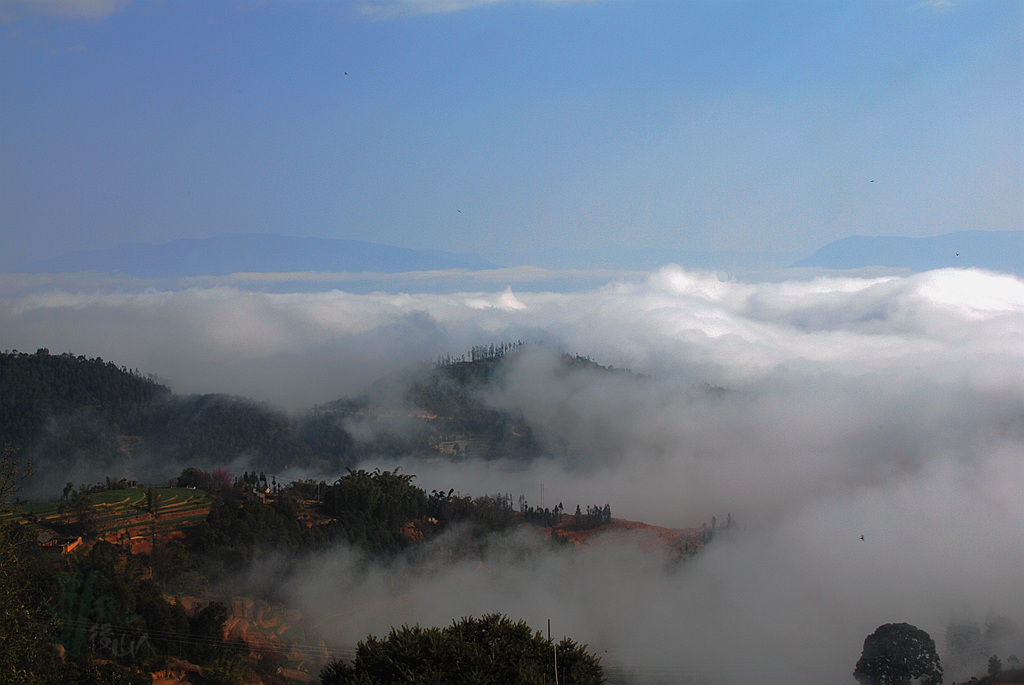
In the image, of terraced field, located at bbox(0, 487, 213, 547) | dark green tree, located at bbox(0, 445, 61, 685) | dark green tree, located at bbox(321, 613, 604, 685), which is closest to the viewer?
dark green tree, located at bbox(0, 445, 61, 685)

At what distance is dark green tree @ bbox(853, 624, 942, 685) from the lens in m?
76.2

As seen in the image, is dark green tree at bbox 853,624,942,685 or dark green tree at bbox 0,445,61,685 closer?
dark green tree at bbox 0,445,61,685

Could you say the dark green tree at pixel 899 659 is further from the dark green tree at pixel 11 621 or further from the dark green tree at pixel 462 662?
the dark green tree at pixel 11 621

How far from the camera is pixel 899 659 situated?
251ft

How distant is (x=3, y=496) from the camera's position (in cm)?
3359

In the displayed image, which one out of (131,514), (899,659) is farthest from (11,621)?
(899,659)

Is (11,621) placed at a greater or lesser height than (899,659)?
greater

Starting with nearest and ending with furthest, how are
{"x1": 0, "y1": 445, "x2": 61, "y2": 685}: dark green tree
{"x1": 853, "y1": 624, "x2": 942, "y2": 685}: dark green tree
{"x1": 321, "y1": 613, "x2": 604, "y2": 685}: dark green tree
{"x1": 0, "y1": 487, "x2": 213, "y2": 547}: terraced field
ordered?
{"x1": 0, "y1": 445, "x2": 61, "y2": 685}: dark green tree, {"x1": 321, "y1": 613, "x2": 604, "y2": 685}: dark green tree, {"x1": 853, "y1": 624, "x2": 942, "y2": 685}: dark green tree, {"x1": 0, "y1": 487, "x2": 213, "y2": 547}: terraced field

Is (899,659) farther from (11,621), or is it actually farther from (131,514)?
(131,514)

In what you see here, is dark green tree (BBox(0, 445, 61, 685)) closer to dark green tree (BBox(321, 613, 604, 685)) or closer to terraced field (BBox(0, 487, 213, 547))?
dark green tree (BBox(321, 613, 604, 685))

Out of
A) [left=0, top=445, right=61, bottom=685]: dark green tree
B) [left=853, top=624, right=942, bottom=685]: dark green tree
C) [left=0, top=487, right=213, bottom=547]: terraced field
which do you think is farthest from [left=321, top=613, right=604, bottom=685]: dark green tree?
[left=0, top=487, right=213, bottom=547]: terraced field

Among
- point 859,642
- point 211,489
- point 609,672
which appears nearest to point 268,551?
point 211,489

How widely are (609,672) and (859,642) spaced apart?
40976 millimetres

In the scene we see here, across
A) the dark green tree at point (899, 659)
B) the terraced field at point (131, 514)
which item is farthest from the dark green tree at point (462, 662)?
the terraced field at point (131, 514)
